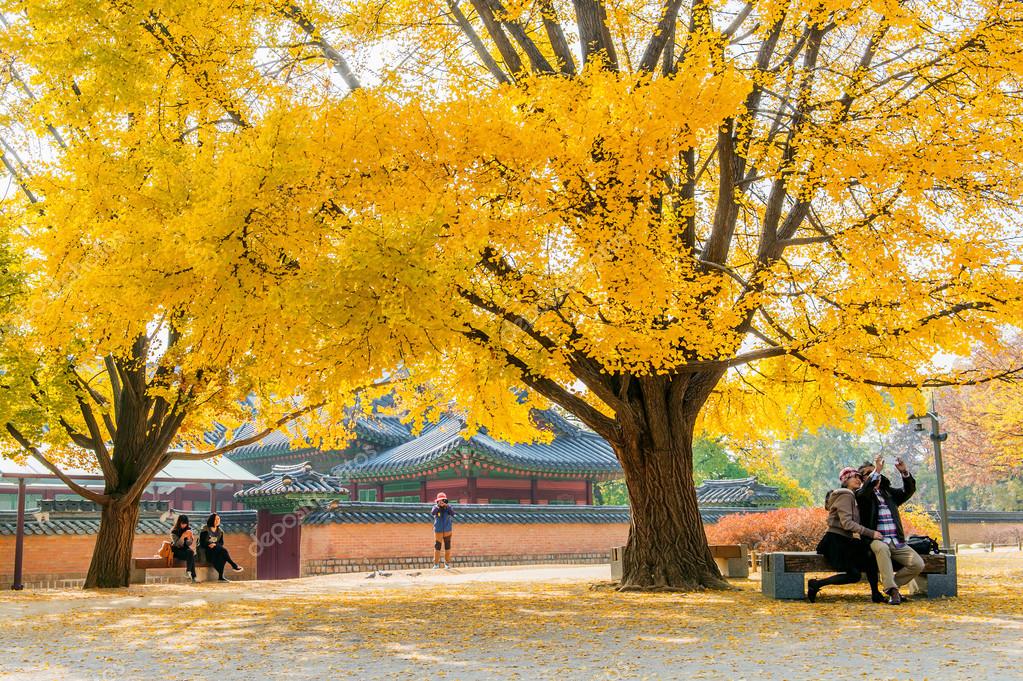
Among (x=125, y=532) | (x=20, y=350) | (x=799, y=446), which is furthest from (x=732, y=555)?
(x=799, y=446)

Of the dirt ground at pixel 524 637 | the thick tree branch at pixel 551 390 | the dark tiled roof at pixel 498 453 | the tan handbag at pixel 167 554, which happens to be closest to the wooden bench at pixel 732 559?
the dirt ground at pixel 524 637

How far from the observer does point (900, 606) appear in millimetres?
8711

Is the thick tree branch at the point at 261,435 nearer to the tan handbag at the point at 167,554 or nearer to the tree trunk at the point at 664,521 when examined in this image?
the tan handbag at the point at 167,554

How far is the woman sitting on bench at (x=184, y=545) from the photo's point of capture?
16.4 metres

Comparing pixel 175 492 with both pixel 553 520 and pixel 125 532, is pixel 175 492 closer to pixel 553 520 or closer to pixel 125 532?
pixel 553 520

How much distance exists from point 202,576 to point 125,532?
2.86 metres

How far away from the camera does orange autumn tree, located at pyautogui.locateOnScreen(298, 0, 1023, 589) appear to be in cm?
875

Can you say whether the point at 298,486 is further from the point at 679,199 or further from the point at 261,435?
the point at 679,199

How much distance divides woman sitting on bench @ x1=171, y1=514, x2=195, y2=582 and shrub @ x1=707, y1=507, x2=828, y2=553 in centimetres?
940

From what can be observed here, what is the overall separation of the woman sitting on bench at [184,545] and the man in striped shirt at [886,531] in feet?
39.2

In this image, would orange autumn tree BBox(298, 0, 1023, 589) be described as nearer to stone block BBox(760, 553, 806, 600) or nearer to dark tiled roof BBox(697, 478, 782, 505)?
stone block BBox(760, 553, 806, 600)

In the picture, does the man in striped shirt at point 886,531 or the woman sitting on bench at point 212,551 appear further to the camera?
the woman sitting on bench at point 212,551

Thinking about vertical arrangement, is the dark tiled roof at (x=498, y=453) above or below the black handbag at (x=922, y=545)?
above

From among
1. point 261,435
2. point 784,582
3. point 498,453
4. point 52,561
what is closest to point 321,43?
point 261,435
